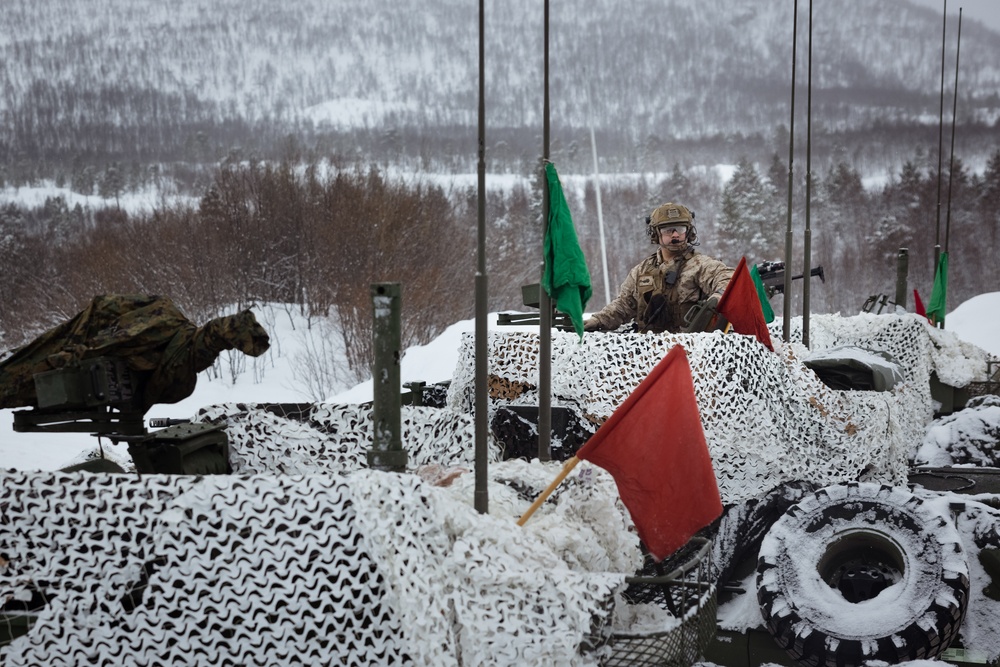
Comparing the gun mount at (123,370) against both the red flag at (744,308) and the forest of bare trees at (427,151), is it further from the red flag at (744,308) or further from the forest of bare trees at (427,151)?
the forest of bare trees at (427,151)

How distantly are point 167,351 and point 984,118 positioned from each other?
57.8m

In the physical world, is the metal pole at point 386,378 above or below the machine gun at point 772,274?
above

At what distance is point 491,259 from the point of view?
101 ft

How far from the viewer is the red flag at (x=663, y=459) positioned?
14.6 feet

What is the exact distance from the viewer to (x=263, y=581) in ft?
12.3

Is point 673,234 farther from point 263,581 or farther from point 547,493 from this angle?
point 263,581

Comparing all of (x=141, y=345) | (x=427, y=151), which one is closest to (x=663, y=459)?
(x=141, y=345)

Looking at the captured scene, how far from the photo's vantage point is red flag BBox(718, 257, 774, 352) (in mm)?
7016

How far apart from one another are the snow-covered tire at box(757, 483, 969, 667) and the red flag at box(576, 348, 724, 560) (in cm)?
102

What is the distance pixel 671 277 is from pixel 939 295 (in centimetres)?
705

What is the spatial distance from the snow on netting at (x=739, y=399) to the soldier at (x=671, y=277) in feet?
3.45

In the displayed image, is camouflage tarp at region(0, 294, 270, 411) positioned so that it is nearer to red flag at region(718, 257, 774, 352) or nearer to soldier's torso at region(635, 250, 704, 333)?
red flag at region(718, 257, 774, 352)

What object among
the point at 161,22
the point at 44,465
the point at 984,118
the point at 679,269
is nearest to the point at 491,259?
the point at 44,465

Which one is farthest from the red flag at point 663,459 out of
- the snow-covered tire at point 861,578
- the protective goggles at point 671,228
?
the protective goggles at point 671,228
